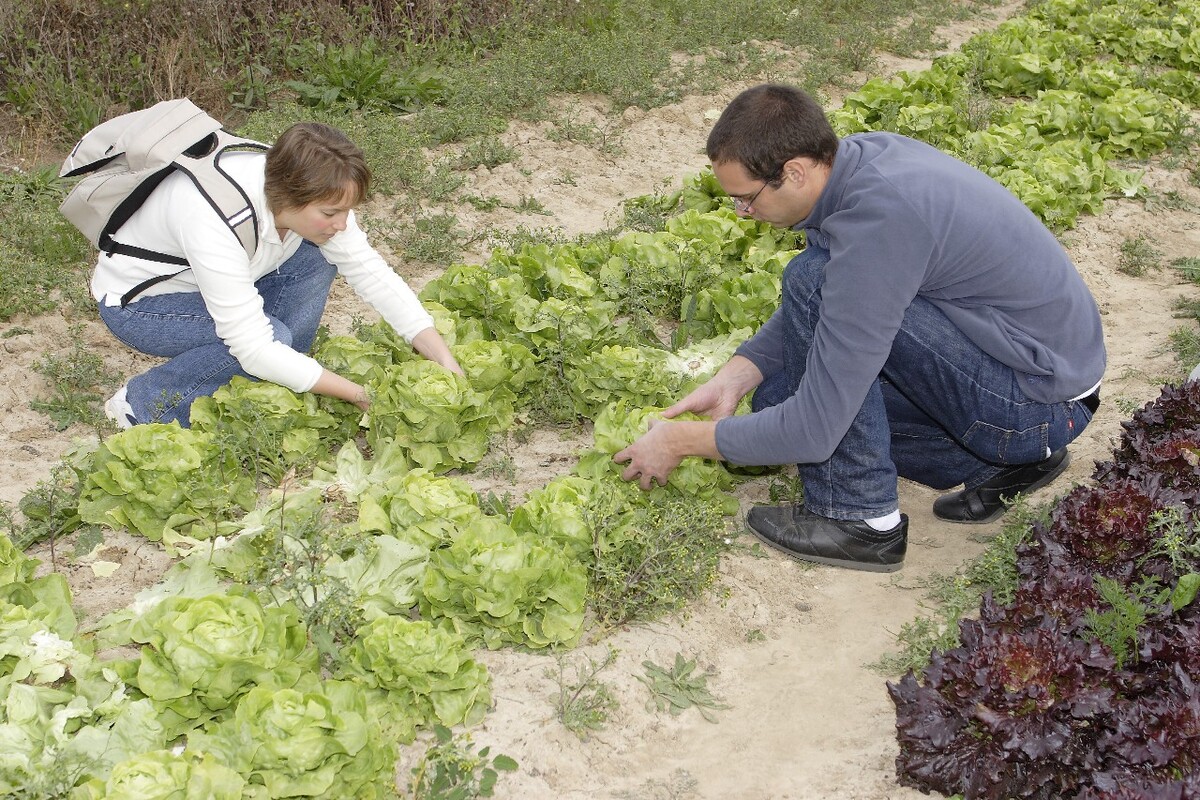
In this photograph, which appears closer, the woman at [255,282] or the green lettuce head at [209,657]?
the green lettuce head at [209,657]

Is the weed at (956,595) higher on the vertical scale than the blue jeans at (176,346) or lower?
lower

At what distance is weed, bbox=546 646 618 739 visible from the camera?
10.3 feet

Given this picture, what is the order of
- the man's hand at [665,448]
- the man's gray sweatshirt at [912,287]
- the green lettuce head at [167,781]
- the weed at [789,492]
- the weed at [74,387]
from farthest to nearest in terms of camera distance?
the weed at [74,387], the weed at [789,492], the man's hand at [665,448], the man's gray sweatshirt at [912,287], the green lettuce head at [167,781]

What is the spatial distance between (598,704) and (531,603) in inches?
14.1

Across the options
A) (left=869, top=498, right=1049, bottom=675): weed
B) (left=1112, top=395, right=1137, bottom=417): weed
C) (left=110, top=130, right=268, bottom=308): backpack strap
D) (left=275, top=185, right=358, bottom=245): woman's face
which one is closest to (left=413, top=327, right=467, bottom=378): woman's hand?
(left=275, top=185, right=358, bottom=245): woman's face

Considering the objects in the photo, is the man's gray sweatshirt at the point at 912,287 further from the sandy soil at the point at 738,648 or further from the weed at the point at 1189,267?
the weed at the point at 1189,267

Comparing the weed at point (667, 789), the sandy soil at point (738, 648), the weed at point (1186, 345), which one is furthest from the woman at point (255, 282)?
the weed at point (1186, 345)

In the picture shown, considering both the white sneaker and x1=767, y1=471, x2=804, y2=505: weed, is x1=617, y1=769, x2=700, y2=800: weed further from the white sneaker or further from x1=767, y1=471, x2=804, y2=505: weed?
the white sneaker

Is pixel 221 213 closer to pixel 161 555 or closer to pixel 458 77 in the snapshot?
pixel 161 555

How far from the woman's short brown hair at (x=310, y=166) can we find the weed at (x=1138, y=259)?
461 centimetres

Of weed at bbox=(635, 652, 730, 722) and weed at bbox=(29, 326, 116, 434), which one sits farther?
weed at bbox=(29, 326, 116, 434)

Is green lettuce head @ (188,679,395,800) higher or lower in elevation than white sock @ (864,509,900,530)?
higher

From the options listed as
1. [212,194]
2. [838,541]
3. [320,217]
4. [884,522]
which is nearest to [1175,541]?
[884,522]

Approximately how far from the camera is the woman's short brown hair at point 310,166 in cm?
374
